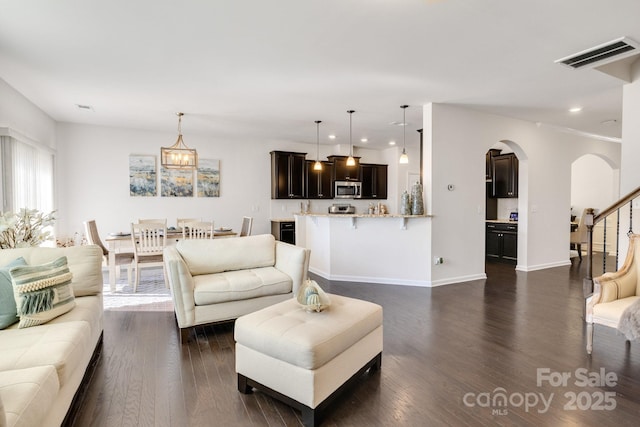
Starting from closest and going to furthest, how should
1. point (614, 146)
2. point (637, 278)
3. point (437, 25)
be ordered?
point (437, 25) → point (637, 278) → point (614, 146)

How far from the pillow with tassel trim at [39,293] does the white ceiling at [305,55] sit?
1.84 metres

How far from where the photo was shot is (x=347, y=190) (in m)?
7.82

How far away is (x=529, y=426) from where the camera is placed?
1.78 m

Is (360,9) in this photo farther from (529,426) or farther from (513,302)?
(513,302)

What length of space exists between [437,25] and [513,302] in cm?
319

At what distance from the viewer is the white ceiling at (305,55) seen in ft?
7.88

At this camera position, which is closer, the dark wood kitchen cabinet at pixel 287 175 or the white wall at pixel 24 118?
the white wall at pixel 24 118

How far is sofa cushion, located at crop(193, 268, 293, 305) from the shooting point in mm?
2951

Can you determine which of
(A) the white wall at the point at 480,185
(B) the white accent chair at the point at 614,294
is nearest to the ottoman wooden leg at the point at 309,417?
(B) the white accent chair at the point at 614,294

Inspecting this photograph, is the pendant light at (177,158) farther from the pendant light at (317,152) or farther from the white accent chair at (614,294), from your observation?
the white accent chair at (614,294)

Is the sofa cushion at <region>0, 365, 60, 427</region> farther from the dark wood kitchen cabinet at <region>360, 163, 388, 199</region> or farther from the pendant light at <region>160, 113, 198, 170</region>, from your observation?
the dark wood kitchen cabinet at <region>360, 163, 388, 199</region>

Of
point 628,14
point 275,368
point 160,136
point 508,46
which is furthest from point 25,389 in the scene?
point 160,136

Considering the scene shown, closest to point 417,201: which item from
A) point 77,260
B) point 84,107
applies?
point 77,260

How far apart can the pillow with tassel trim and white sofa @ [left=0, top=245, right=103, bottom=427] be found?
53mm
